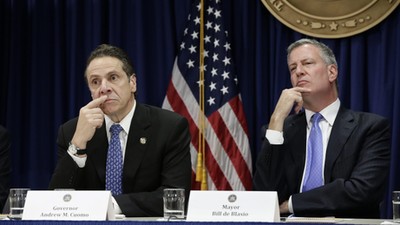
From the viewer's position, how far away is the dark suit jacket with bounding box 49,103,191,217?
423cm

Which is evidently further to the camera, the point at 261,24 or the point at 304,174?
the point at 261,24

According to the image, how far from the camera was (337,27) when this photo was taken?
585cm

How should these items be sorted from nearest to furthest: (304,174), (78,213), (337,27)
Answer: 1. (78,213)
2. (304,174)
3. (337,27)

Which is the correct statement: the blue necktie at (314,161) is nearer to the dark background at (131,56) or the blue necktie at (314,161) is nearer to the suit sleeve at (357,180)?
the suit sleeve at (357,180)

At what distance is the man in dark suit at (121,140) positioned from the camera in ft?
13.9

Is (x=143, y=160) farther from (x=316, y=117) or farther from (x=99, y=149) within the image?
(x=316, y=117)

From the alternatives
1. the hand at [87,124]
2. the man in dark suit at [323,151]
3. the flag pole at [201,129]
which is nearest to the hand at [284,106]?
the man in dark suit at [323,151]

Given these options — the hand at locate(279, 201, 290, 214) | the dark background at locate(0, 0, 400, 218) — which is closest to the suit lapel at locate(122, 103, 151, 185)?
the hand at locate(279, 201, 290, 214)

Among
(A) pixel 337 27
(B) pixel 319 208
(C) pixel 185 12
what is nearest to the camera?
(B) pixel 319 208

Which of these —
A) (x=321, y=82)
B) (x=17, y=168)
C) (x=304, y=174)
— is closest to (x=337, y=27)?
(x=321, y=82)

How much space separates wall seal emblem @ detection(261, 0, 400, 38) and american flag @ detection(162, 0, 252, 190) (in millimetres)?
505

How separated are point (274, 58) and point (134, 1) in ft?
4.23

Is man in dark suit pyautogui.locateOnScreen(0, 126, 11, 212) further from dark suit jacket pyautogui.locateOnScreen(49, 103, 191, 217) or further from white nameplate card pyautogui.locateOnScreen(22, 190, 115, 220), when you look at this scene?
white nameplate card pyautogui.locateOnScreen(22, 190, 115, 220)

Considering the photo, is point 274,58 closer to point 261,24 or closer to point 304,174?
point 261,24
